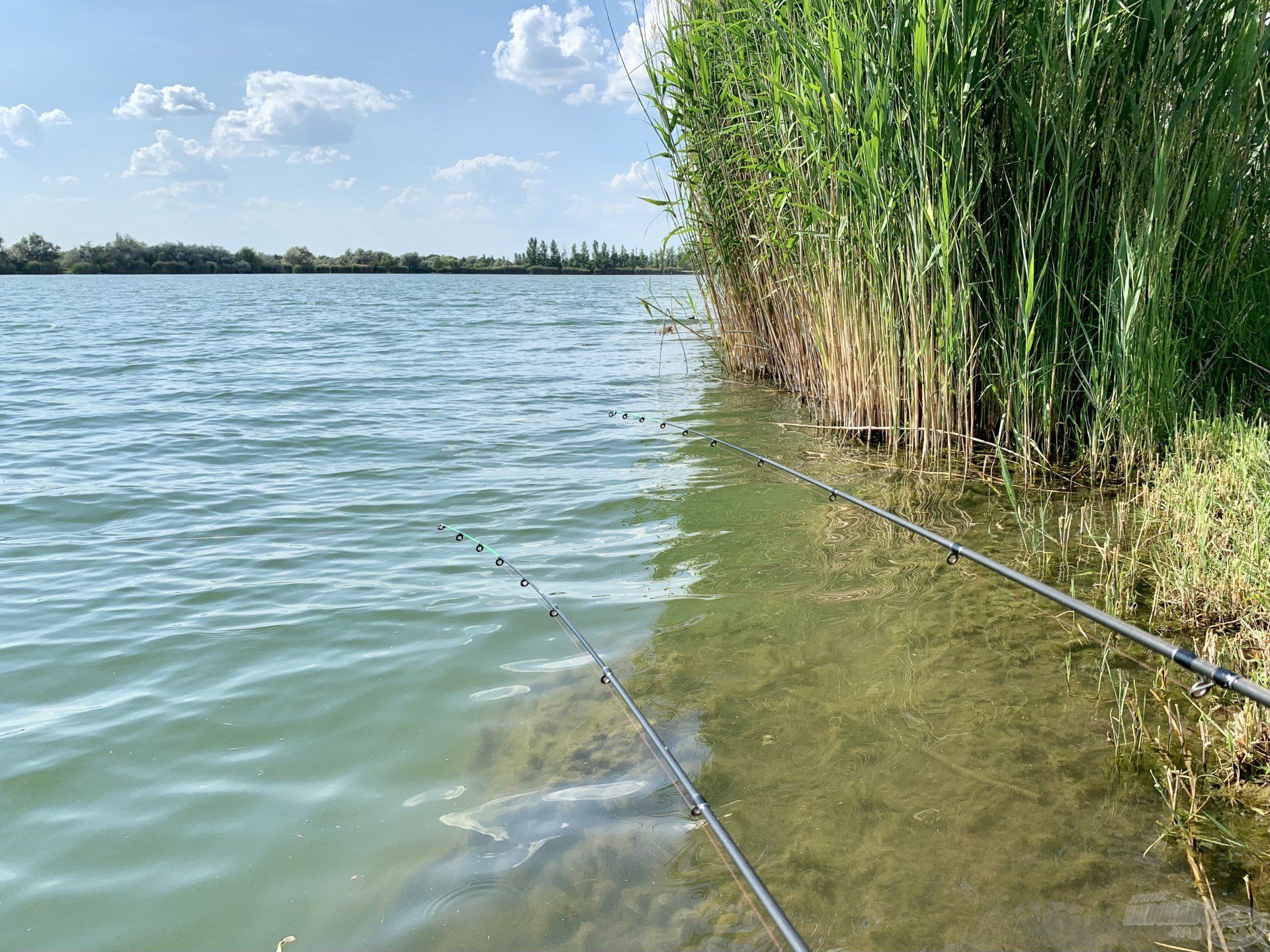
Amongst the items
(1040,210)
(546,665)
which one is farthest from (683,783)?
(1040,210)

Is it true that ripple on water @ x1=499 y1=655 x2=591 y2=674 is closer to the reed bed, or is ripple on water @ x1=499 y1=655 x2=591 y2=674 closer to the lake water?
the lake water

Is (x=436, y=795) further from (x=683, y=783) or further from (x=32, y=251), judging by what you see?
(x=32, y=251)

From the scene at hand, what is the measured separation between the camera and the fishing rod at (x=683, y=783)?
5.42 ft

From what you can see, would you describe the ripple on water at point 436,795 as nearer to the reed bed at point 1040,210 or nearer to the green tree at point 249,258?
the reed bed at point 1040,210

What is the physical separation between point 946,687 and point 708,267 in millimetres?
6703

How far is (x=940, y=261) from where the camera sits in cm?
476

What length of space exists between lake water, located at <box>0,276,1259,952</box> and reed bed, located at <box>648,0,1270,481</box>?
0.80 metres

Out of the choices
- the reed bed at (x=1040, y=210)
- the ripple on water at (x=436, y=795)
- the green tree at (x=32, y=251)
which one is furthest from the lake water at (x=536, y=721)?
A: the green tree at (x=32, y=251)

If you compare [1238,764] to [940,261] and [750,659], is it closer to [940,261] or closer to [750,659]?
[750,659]

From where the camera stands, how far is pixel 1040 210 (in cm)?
496

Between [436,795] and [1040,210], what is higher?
[1040,210]

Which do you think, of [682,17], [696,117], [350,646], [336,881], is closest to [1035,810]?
[336,881]

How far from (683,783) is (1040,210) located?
432 centimetres

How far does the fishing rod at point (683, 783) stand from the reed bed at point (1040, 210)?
289 cm
